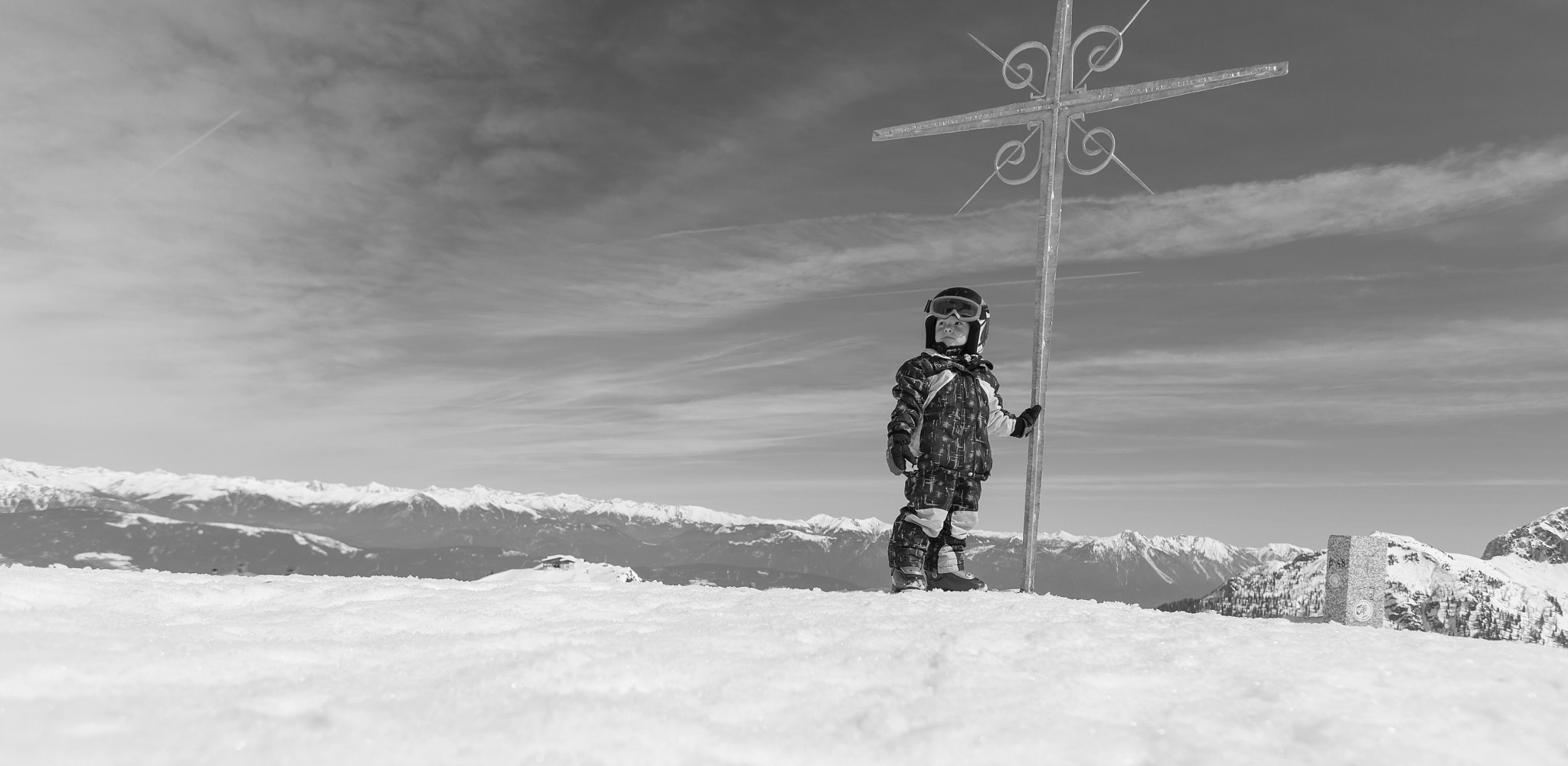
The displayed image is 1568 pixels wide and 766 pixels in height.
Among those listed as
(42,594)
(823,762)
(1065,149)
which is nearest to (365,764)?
(823,762)

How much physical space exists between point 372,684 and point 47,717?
98 cm

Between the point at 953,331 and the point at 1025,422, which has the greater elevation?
the point at 953,331

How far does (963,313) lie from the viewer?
1141 centimetres

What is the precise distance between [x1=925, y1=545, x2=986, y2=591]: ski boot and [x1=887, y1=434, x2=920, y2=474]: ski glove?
1059 millimetres

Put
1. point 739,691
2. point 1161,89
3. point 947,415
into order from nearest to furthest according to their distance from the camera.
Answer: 1. point 739,691
2. point 947,415
3. point 1161,89

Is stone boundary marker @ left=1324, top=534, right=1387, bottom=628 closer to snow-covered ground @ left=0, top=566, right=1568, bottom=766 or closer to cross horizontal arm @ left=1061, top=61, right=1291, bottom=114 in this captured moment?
snow-covered ground @ left=0, top=566, right=1568, bottom=766

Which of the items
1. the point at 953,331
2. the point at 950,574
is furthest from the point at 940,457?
the point at 953,331

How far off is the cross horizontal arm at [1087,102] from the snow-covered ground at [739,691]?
7.61 m

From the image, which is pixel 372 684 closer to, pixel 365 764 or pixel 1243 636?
pixel 365 764

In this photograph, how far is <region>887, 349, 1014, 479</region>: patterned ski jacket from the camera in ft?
34.6

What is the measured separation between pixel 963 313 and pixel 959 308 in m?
0.09

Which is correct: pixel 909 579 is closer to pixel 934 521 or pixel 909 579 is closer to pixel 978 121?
pixel 934 521

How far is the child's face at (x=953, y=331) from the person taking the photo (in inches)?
450

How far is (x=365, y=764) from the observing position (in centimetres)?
265
